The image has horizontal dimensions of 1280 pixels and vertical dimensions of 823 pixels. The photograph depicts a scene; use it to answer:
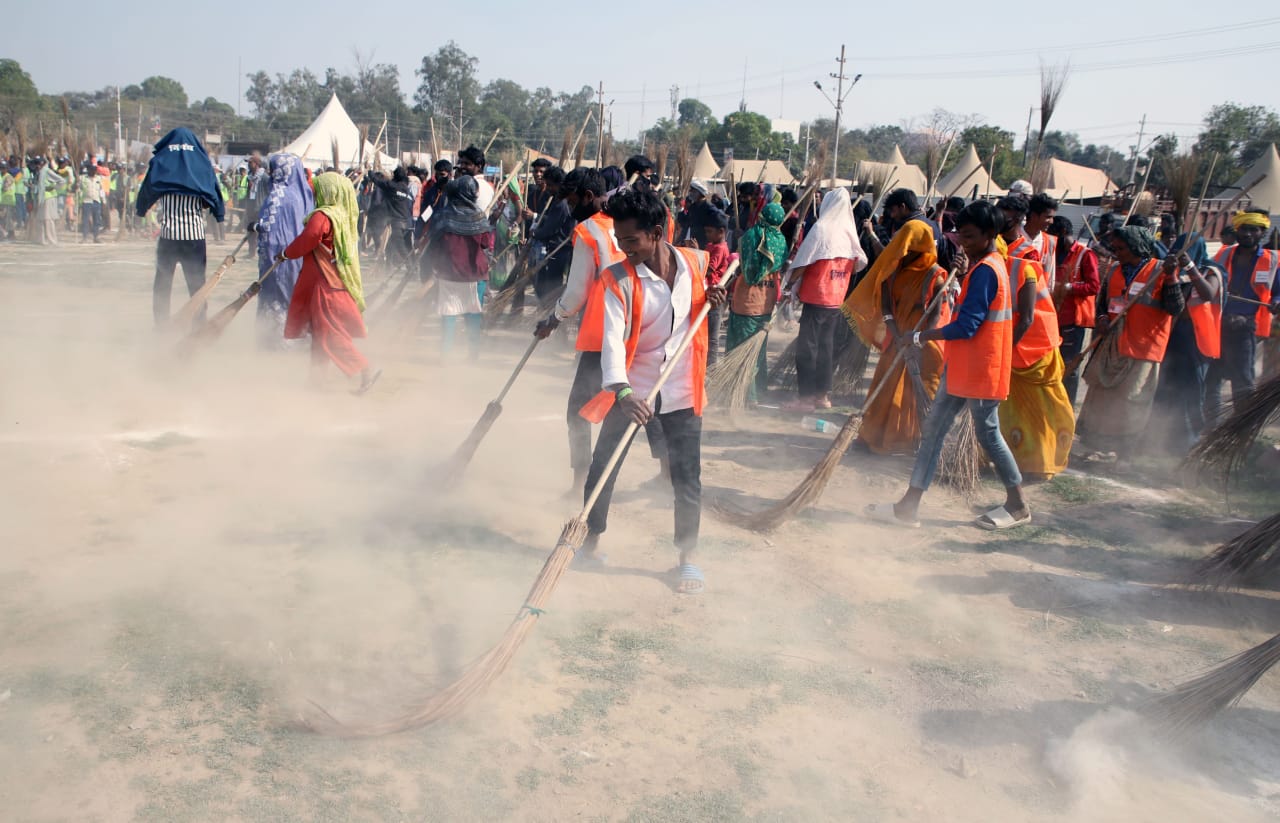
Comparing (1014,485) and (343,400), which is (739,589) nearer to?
(1014,485)

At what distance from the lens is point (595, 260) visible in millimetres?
4758

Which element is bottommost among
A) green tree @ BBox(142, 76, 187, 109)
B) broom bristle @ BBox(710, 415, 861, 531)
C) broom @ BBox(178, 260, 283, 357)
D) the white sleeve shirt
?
broom bristle @ BBox(710, 415, 861, 531)

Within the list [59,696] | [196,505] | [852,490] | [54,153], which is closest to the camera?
[59,696]

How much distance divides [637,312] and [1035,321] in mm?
2841

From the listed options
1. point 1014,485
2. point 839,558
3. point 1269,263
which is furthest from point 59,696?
point 1269,263

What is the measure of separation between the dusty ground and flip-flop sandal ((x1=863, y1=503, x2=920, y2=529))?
9 centimetres

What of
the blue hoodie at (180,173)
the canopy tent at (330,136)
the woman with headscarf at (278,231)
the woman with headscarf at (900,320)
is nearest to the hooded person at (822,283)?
the woman with headscarf at (900,320)

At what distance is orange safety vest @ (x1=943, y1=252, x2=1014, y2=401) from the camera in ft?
15.4

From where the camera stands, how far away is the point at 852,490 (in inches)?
227

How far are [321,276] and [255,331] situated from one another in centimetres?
248

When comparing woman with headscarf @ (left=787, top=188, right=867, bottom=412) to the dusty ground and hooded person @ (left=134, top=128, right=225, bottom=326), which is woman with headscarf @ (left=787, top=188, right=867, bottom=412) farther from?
hooded person @ (left=134, top=128, right=225, bottom=326)

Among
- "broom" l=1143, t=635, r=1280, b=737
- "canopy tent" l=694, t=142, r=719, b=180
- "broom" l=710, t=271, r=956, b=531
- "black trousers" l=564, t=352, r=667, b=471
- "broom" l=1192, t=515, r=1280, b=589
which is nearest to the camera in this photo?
"broom" l=1143, t=635, r=1280, b=737

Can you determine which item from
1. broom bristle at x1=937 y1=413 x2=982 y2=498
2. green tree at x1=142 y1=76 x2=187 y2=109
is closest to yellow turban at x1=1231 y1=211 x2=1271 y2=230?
broom bristle at x1=937 y1=413 x2=982 y2=498

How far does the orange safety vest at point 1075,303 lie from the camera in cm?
716
